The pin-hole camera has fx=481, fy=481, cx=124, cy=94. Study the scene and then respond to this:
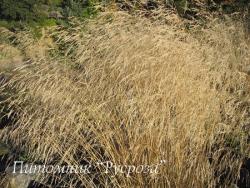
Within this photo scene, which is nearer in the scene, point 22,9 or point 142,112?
point 142,112

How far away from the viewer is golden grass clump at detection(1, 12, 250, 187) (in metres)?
3.01

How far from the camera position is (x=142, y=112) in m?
3.04

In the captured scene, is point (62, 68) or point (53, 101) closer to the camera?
point (53, 101)

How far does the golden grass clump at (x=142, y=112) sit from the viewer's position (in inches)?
118

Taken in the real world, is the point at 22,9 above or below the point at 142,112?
below

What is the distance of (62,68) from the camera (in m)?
3.76

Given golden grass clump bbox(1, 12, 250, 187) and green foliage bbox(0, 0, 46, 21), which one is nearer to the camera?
golden grass clump bbox(1, 12, 250, 187)

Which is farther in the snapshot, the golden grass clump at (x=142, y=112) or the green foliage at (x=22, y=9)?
the green foliage at (x=22, y=9)

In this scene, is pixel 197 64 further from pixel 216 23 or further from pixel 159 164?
pixel 216 23

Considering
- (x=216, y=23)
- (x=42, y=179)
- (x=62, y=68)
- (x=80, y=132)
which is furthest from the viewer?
(x=216, y=23)

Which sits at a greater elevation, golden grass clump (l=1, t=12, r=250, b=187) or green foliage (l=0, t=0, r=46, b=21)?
golden grass clump (l=1, t=12, r=250, b=187)

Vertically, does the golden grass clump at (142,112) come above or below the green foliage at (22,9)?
above

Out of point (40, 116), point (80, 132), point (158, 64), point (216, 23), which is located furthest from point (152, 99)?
point (216, 23)

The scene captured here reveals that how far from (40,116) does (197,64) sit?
117 centimetres
